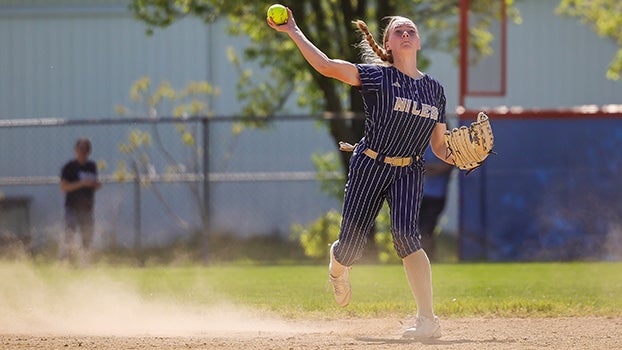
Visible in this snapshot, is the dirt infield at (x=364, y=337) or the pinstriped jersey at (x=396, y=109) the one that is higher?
the pinstriped jersey at (x=396, y=109)

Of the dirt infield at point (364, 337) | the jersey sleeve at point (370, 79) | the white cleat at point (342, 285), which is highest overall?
the jersey sleeve at point (370, 79)

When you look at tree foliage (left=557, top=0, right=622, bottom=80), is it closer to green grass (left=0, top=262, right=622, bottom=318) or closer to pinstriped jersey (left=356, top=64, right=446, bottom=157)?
green grass (left=0, top=262, right=622, bottom=318)

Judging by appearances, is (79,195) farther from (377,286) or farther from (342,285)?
(342,285)

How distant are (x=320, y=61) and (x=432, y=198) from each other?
27.1 feet

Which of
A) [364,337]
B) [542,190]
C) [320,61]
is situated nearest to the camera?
[320,61]

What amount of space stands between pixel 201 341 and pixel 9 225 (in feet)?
38.4

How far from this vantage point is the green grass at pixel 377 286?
32.7 feet

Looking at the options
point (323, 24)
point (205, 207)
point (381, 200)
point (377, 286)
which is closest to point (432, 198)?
point (205, 207)

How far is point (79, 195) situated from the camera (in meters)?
16.0

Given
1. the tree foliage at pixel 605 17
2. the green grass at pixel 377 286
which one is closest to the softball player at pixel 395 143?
the green grass at pixel 377 286

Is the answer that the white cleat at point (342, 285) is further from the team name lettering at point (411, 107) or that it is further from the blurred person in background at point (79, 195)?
the blurred person in background at point (79, 195)

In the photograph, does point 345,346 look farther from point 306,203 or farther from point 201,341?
point 306,203

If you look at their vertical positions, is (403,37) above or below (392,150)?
above

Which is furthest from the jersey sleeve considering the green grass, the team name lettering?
the green grass
